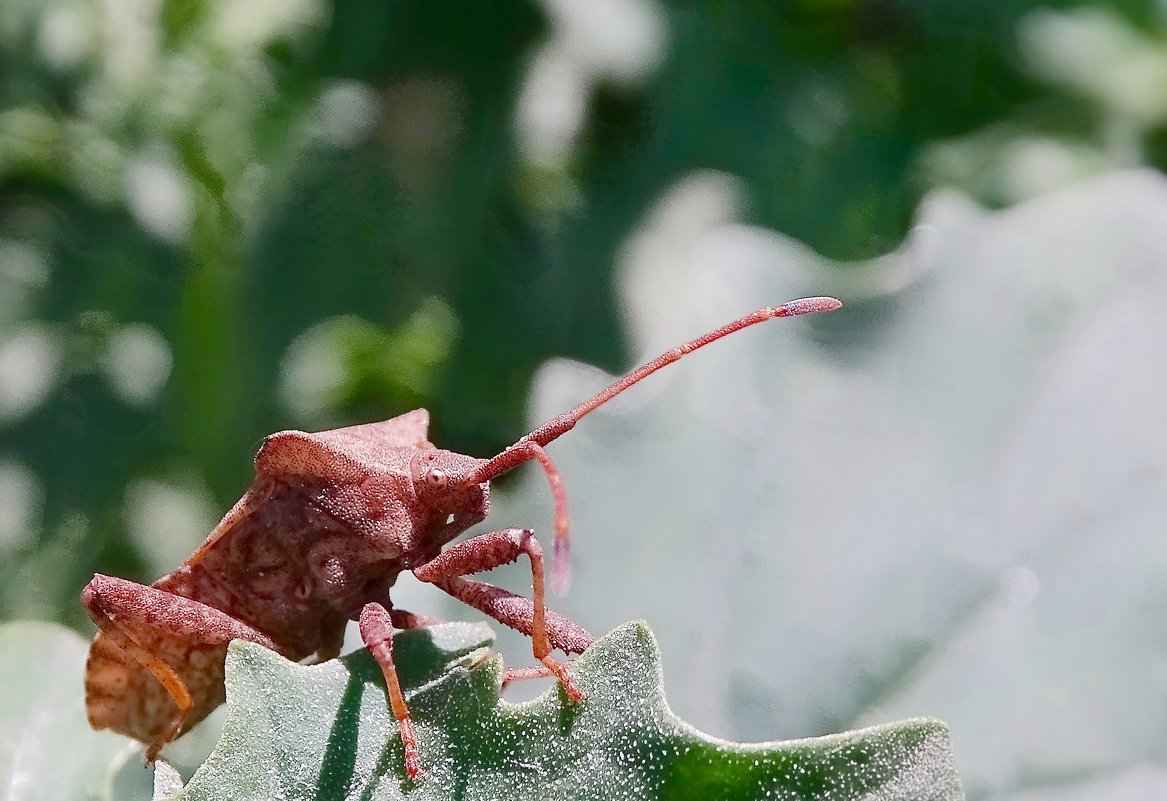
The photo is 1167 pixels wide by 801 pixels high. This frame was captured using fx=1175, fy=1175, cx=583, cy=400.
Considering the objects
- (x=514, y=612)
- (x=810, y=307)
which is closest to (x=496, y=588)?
(x=514, y=612)

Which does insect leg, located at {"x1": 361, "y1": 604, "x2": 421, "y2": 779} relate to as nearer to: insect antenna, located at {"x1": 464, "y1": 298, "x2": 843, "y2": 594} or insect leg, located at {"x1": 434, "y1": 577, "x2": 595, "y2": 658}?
insect leg, located at {"x1": 434, "y1": 577, "x2": 595, "y2": 658}

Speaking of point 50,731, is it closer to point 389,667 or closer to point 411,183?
point 389,667

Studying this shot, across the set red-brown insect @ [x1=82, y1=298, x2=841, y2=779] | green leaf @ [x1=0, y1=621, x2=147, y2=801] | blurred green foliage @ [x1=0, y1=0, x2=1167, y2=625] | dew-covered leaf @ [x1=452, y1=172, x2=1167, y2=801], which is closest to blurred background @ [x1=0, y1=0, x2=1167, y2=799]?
blurred green foliage @ [x1=0, y1=0, x2=1167, y2=625]

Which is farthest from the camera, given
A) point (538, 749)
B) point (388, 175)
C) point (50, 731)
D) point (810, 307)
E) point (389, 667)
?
point (388, 175)

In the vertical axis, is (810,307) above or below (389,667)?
above

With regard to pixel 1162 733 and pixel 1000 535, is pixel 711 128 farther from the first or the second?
pixel 1162 733

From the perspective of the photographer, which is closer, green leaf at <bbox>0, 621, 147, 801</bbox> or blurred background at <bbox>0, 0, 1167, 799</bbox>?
green leaf at <bbox>0, 621, 147, 801</bbox>

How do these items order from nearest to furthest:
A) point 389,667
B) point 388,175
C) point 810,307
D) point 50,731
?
point 389,667, point 810,307, point 50,731, point 388,175
